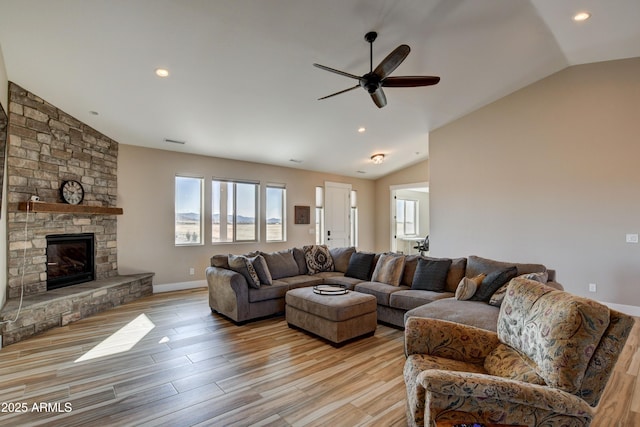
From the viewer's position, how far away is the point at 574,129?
16.1 ft

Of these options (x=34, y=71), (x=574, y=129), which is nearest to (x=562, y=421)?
(x=574, y=129)

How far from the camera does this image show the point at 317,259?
5438mm

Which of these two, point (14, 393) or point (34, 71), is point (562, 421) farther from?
point (34, 71)

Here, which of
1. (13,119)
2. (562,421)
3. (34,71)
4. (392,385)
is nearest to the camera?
(562,421)

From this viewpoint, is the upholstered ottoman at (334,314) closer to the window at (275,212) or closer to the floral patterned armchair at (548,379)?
the floral patterned armchair at (548,379)

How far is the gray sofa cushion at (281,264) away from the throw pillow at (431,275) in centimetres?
192

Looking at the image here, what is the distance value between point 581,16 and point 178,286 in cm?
719

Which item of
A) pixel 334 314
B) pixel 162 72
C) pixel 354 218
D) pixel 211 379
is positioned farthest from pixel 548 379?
pixel 354 218

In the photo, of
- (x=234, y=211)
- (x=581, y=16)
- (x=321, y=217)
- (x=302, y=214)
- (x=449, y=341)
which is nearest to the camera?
(x=449, y=341)

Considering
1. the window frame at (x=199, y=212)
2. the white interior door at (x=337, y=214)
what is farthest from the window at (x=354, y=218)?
the window frame at (x=199, y=212)

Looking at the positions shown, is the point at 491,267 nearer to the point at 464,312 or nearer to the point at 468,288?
the point at 468,288

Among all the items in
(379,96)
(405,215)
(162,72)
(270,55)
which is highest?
(270,55)

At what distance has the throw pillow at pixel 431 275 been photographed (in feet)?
13.2

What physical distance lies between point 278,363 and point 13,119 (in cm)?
441
